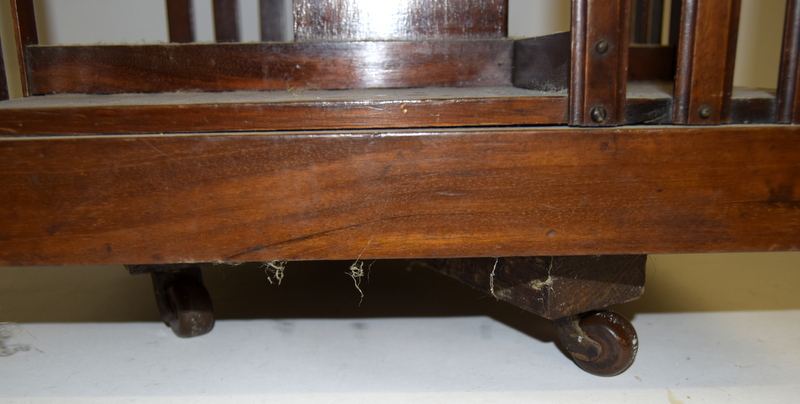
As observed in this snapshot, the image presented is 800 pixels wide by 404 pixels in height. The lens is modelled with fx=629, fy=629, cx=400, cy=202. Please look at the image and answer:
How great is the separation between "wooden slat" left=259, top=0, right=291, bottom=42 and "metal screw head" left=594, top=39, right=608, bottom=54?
121 centimetres

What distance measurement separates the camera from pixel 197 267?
1102 millimetres

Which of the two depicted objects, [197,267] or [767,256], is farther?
[767,256]

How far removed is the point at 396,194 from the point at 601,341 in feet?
1.30

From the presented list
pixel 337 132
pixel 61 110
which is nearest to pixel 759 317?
pixel 337 132

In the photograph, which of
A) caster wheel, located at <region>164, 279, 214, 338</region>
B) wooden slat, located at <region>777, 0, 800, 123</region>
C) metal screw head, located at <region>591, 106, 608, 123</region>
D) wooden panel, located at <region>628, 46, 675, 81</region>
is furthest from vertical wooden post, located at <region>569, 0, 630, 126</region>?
caster wheel, located at <region>164, 279, 214, 338</region>

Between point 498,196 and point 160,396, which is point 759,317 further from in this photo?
point 160,396

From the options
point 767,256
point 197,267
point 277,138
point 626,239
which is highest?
point 277,138

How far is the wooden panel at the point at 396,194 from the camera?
2.30 feet

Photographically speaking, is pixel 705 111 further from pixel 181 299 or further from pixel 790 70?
pixel 181 299

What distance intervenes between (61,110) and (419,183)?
16.3 inches

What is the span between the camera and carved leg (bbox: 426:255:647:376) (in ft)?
2.82

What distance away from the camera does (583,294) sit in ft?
2.87

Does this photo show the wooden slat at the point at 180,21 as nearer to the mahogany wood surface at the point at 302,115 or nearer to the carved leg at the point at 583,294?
the mahogany wood surface at the point at 302,115

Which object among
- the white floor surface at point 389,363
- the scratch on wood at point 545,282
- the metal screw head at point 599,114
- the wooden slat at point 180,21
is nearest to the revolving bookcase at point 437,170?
the metal screw head at point 599,114
